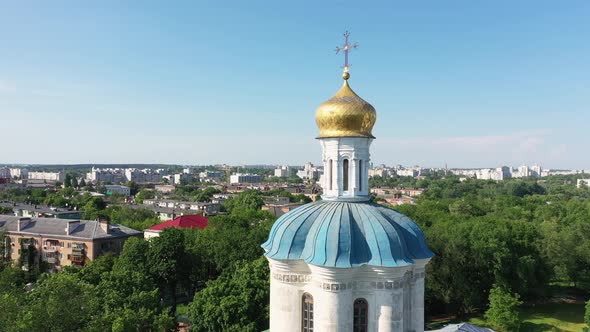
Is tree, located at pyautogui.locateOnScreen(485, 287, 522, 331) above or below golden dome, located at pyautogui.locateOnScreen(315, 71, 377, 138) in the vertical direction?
below

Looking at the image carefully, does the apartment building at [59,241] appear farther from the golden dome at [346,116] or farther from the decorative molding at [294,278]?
the golden dome at [346,116]

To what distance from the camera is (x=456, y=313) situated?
33.6 metres

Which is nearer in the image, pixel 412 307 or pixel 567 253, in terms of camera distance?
pixel 412 307

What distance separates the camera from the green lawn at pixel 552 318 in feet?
98.3

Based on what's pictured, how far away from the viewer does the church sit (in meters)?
13.2

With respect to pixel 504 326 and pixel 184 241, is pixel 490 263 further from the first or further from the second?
pixel 184 241

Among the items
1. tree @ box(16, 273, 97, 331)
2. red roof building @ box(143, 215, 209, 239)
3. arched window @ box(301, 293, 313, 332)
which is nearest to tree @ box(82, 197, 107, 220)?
red roof building @ box(143, 215, 209, 239)

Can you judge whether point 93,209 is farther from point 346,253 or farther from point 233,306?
point 346,253

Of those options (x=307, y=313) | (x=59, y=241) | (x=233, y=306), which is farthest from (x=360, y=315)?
(x=59, y=241)

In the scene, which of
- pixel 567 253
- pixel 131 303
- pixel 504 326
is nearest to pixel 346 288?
pixel 131 303

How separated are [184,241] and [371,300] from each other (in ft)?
86.9

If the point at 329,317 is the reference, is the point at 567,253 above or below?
below

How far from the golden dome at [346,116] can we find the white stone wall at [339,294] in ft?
15.3

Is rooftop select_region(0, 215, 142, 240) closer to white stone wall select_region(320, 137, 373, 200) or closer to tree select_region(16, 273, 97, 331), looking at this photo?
tree select_region(16, 273, 97, 331)
